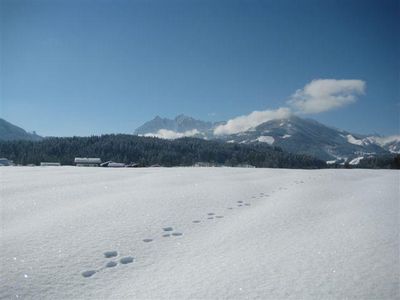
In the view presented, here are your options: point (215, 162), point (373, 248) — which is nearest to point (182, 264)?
point (373, 248)

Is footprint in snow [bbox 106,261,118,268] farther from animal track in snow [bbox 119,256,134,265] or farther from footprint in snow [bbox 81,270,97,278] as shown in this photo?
footprint in snow [bbox 81,270,97,278]

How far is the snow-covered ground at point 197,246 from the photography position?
3988mm

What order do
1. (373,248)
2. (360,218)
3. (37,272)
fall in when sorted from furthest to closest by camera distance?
(360,218) → (373,248) → (37,272)

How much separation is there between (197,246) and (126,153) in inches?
5290

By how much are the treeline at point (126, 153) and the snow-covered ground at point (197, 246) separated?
306ft

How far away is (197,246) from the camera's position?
5402mm

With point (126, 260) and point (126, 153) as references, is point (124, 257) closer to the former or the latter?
point (126, 260)

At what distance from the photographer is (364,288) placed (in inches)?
153

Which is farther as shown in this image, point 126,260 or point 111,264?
point 126,260

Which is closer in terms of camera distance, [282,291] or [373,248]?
[282,291]

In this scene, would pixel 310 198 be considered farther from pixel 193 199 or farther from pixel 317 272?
pixel 317 272

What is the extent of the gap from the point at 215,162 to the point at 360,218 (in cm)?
16190

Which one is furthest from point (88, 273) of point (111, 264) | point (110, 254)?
point (110, 254)

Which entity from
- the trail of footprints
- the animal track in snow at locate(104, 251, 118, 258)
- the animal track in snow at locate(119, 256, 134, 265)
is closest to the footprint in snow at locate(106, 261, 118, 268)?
the trail of footprints
